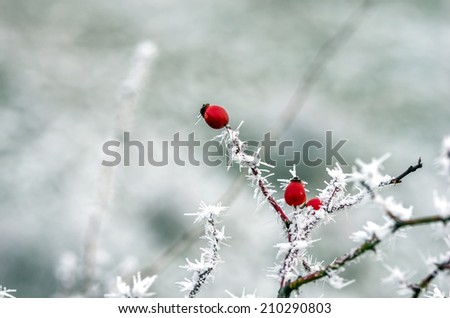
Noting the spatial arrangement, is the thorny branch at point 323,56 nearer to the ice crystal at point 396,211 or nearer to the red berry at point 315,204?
the red berry at point 315,204

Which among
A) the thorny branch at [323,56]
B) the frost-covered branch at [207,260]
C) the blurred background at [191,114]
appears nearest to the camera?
the frost-covered branch at [207,260]

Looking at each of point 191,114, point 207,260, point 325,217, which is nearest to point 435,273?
point 325,217

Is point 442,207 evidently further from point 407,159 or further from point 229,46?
point 229,46

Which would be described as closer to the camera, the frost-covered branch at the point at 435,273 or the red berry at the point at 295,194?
the frost-covered branch at the point at 435,273

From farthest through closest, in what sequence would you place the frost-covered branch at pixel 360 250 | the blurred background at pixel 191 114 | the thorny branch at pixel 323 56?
the thorny branch at pixel 323 56 < the blurred background at pixel 191 114 < the frost-covered branch at pixel 360 250

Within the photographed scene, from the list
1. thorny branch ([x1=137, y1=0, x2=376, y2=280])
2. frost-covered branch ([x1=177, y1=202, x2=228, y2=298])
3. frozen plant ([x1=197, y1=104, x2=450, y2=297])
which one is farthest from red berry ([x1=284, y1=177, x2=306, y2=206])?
thorny branch ([x1=137, y1=0, x2=376, y2=280])

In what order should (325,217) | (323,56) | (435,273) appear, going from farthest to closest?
(323,56)
(325,217)
(435,273)

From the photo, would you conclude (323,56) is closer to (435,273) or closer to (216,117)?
(216,117)

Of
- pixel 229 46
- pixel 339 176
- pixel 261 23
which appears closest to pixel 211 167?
pixel 229 46

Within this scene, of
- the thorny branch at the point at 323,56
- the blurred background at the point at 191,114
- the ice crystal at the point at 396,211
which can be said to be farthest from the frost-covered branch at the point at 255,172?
the thorny branch at the point at 323,56
